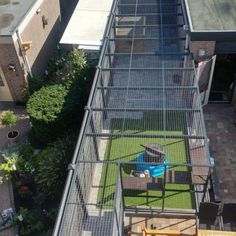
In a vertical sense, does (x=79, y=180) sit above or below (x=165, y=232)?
above

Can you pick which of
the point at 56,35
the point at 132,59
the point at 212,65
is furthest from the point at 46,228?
the point at 56,35

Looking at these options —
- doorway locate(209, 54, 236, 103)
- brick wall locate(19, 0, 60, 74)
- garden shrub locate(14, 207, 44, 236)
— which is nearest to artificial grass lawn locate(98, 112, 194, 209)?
garden shrub locate(14, 207, 44, 236)

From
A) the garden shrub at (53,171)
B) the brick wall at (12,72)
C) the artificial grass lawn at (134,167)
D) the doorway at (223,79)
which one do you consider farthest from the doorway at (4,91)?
the doorway at (223,79)

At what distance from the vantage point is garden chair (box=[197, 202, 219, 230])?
35.3ft

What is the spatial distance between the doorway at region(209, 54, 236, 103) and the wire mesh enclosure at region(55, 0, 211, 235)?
2.41 metres

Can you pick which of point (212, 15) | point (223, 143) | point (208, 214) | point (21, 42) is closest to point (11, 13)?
point (21, 42)

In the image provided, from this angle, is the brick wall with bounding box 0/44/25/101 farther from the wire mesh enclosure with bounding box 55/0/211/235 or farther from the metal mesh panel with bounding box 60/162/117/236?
the metal mesh panel with bounding box 60/162/117/236

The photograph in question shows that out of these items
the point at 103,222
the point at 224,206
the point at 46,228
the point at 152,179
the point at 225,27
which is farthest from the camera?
the point at 225,27

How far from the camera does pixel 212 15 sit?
1605 centimetres

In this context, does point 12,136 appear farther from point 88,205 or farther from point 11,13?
point 88,205

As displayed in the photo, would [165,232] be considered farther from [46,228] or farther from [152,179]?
[46,228]

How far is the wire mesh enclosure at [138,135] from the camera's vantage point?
10.8 m

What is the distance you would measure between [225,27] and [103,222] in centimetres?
1048

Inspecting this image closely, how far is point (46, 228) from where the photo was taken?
535 inches
